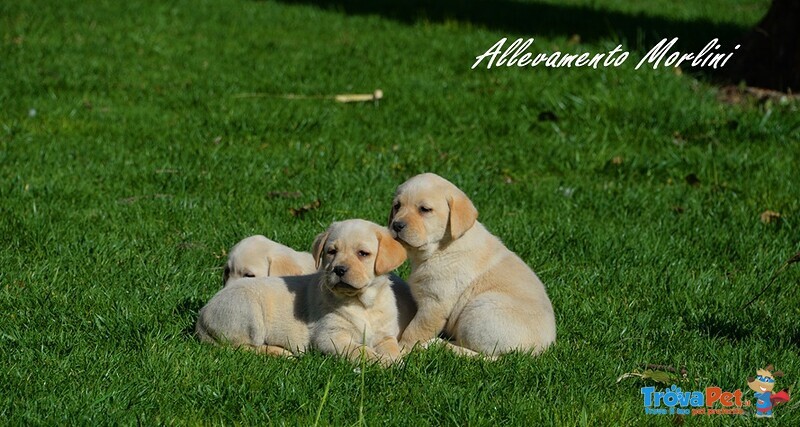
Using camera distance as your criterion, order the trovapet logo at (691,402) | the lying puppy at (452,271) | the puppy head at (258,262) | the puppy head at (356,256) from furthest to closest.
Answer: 1. the puppy head at (258,262)
2. the lying puppy at (452,271)
3. the puppy head at (356,256)
4. the trovapet logo at (691,402)

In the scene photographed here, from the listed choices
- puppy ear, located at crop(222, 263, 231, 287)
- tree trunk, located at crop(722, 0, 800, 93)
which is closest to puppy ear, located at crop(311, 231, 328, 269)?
puppy ear, located at crop(222, 263, 231, 287)

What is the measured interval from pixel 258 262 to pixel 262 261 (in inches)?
1.7

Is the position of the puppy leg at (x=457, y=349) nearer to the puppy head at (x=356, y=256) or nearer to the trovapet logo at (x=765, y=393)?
the puppy head at (x=356, y=256)

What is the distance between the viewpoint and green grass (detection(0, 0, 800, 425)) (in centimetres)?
459

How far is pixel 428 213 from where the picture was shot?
17.5ft

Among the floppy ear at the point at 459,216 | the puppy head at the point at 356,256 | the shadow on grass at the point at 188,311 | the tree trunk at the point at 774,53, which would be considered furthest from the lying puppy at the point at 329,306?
the tree trunk at the point at 774,53

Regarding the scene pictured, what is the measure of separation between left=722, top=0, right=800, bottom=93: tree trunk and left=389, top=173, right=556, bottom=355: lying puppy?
6338 mm

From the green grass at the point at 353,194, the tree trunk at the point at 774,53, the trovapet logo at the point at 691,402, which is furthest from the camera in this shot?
the tree trunk at the point at 774,53

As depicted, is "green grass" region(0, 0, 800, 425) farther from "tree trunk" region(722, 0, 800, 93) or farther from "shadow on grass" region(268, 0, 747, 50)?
"tree trunk" region(722, 0, 800, 93)

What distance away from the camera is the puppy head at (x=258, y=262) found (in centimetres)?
575

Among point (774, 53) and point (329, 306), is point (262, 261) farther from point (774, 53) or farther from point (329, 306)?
point (774, 53)

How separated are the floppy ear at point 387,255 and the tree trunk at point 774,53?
6.88 meters

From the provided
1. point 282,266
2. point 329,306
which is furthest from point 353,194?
point 329,306

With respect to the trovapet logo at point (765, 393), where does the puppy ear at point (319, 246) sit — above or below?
above
